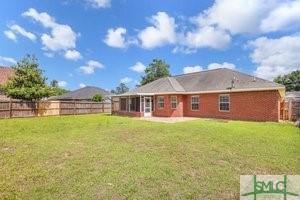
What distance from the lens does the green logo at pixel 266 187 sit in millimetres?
4016

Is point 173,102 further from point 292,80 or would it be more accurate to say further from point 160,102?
point 292,80

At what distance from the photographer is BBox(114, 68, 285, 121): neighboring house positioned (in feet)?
69.2

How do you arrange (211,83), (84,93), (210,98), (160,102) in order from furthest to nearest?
(84,93)
(160,102)
(211,83)
(210,98)

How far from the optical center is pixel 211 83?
2631 cm

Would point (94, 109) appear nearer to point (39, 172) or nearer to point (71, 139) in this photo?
point (71, 139)

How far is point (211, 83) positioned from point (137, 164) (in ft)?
63.3

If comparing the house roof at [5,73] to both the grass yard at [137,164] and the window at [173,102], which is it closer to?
the window at [173,102]

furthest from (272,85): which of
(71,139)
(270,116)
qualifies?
(71,139)

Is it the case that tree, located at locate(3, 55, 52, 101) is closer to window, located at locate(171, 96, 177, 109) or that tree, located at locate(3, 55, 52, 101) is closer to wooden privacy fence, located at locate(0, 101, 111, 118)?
wooden privacy fence, located at locate(0, 101, 111, 118)

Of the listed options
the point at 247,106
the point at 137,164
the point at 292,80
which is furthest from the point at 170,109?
the point at 292,80


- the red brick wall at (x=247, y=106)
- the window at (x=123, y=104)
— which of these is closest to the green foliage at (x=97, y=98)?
the window at (x=123, y=104)

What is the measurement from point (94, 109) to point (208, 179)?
30.9 m

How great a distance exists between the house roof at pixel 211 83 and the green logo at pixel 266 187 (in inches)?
682

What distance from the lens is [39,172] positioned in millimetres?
7551
